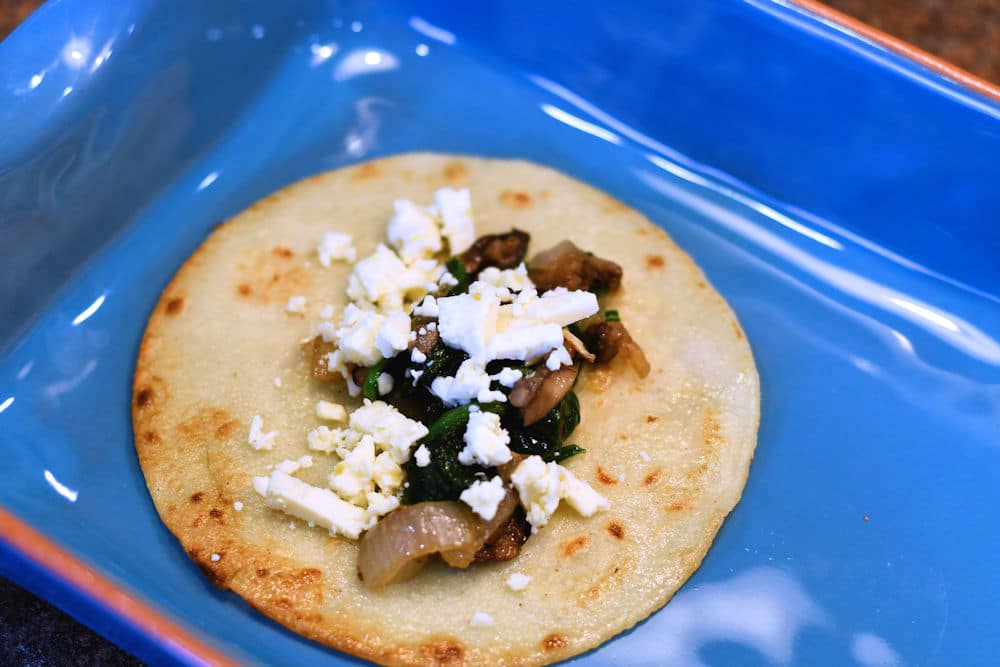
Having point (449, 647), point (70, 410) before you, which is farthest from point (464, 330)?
point (70, 410)

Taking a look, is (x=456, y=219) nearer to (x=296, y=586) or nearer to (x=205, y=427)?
(x=205, y=427)

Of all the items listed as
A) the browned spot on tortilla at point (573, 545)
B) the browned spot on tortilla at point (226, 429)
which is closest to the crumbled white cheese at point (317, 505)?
the browned spot on tortilla at point (226, 429)

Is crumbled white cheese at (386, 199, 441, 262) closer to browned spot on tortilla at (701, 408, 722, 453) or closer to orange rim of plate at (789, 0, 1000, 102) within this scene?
browned spot on tortilla at (701, 408, 722, 453)

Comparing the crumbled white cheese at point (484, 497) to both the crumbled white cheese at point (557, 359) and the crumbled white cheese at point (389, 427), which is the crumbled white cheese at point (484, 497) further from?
the crumbled white cheese at point (557, 359)

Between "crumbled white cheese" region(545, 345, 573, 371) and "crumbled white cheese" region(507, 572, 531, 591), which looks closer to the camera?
"crumbled white cheese" region(507, 572, 531, 591)

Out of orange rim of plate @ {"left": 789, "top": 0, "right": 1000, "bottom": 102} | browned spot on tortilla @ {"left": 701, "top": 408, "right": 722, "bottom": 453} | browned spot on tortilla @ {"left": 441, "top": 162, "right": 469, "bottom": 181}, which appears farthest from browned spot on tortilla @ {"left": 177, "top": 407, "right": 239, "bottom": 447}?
orange rim of plate @ {"left": 789, "top": 0, "right": 1000, "bottom": 102}

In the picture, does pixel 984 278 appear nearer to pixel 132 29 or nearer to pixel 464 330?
pixel 464 330
